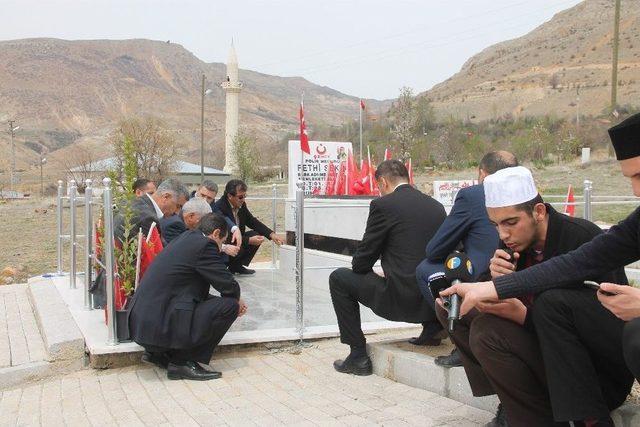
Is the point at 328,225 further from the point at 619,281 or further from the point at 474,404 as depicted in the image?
the point at 619,281

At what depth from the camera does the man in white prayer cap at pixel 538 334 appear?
8.49 ft

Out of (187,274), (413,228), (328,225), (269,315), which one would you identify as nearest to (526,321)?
(413,228)

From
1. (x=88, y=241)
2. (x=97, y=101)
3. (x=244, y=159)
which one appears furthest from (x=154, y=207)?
(x=97, y=101)

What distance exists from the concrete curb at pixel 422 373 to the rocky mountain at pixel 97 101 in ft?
297

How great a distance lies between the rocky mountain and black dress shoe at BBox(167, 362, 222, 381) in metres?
90.0

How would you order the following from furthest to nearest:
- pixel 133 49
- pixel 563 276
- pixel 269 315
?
pixel 133 49 < pixel 269 315 < pixel 563 276

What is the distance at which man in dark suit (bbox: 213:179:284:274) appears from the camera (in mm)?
8203

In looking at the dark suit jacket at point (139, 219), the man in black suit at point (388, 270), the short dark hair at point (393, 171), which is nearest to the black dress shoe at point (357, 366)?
the man in black suit at point (388, 270)

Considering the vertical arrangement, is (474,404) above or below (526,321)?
below

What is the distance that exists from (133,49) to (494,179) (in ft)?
684

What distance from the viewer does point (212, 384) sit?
4699 mm

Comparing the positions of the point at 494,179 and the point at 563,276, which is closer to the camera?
the point at 563,276

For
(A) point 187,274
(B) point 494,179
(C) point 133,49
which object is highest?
(C) point 133,49

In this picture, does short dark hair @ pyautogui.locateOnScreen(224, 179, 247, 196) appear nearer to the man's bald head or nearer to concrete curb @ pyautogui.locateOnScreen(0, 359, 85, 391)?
concrete curb @ pyautogui.locateOnScreen(0, 359, 85, 391)
